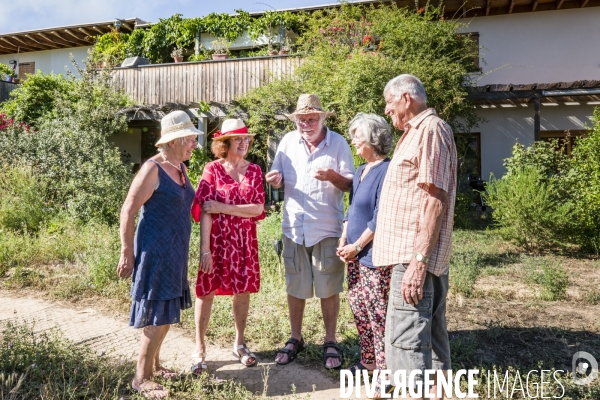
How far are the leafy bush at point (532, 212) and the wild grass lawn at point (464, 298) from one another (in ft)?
1.08

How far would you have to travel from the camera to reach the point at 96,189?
9227 mm

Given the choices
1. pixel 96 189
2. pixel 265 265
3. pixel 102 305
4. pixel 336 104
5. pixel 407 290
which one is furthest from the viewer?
pixel 336 104

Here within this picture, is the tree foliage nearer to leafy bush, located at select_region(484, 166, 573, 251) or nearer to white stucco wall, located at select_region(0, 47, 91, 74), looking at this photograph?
leafy bush, located at select_region(484, 166, 573, 251)

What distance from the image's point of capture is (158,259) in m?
3.10

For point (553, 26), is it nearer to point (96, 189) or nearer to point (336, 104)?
point (336, 104)

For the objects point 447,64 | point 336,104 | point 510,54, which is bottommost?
point 336,104

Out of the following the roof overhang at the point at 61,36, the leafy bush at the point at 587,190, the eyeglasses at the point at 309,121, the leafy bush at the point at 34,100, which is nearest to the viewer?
the eyeglasses at the point at 309,121

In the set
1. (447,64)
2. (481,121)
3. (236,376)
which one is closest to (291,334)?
(236,376)

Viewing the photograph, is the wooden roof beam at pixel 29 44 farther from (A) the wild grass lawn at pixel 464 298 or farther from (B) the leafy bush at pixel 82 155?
(A) the wild grass lawn at pixel 464 298

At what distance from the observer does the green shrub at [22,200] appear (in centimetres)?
838

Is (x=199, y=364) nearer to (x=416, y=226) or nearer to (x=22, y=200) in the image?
(x=416, y=226)

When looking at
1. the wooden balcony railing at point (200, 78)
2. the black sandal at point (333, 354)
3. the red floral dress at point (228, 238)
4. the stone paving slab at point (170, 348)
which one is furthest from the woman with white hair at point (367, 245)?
the wooden balcony railing at point (200, 78)

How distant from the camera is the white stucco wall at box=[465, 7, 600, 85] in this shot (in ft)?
45.4

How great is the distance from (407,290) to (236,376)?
5.38 feet
